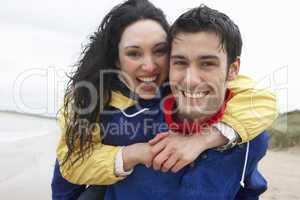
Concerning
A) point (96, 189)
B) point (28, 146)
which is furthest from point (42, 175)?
point (96, 189)

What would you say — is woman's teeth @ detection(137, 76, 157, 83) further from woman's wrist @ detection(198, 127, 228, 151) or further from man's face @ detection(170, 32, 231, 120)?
woman's wrist @ detection(198, 127, 228, 151)

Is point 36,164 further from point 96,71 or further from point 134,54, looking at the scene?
point 134,54

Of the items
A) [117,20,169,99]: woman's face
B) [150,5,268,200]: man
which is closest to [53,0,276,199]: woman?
[117,20,169,99]: woman's face

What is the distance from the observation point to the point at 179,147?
8.04ft

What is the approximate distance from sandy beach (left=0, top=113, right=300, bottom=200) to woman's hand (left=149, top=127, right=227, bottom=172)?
17.2 feet

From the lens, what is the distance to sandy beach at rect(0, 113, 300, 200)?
8.11 m

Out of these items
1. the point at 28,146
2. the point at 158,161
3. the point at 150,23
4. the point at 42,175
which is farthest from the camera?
the point at 28,146

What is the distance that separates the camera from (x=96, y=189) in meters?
2.88

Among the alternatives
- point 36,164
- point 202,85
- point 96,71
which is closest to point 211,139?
point 202,85

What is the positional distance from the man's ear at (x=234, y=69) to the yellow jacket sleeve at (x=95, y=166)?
2.09ft

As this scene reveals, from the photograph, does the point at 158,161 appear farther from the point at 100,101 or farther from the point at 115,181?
the point at 100,101

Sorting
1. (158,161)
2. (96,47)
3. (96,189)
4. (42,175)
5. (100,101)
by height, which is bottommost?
(42,175)

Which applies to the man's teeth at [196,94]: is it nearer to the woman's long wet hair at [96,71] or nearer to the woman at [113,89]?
the woman at [113,89]

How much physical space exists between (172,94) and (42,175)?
6.70 metres
